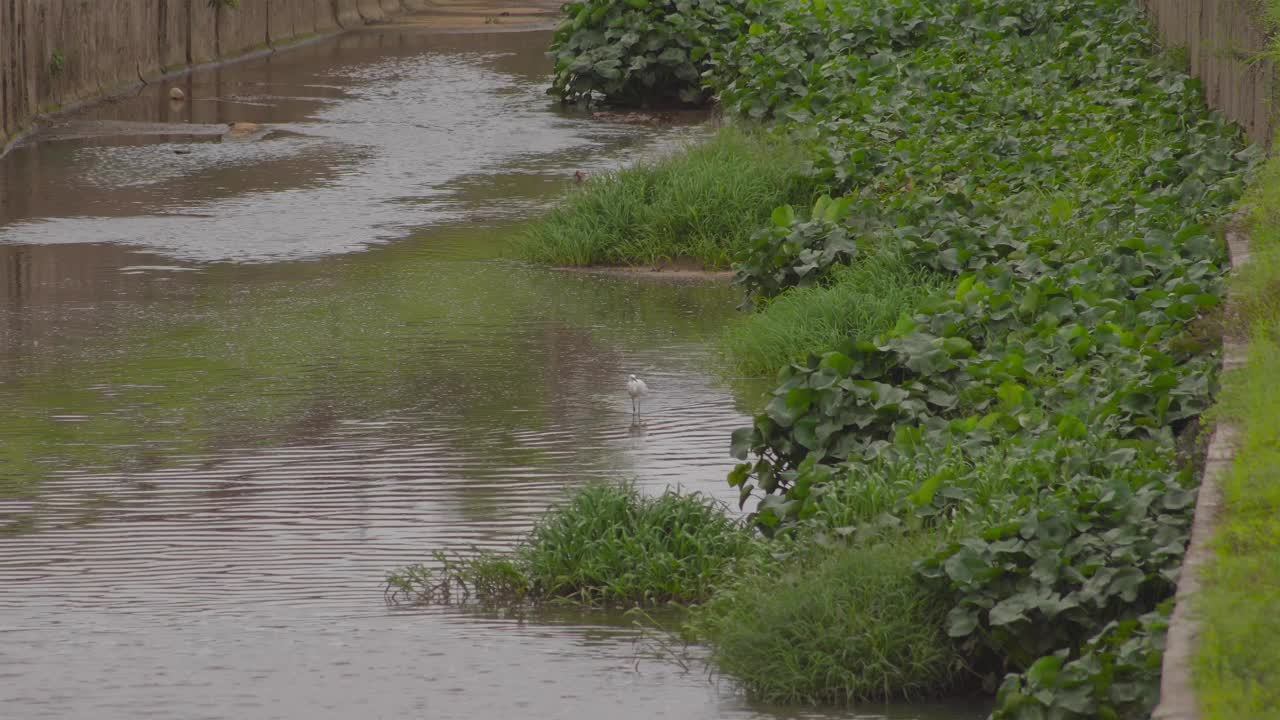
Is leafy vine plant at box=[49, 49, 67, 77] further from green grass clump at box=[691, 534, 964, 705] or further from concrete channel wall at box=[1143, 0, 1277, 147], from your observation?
green grass clump at box=[691, 534, 964, 705]

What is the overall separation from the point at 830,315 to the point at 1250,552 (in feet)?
15.7

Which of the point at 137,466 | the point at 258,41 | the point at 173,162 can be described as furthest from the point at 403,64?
the point at 137,466

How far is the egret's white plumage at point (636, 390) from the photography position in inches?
324

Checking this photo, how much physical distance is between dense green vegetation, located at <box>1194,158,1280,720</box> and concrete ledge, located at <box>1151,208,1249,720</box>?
5 cm

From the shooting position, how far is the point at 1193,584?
4.52 meters

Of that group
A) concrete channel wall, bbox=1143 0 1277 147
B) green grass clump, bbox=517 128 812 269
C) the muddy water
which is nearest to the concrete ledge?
the muddy water

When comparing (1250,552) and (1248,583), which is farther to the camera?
(1250,552)

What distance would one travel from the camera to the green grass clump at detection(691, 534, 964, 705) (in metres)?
5.48

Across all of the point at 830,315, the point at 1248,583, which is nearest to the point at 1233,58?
the point at 830,315

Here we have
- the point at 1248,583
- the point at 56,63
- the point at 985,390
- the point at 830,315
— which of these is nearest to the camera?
the point at 1248,583

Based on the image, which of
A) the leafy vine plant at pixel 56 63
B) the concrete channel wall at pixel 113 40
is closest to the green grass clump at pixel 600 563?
the concrete channel wall at pixel 113 40

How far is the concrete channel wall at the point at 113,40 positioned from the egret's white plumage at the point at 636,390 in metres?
8.83

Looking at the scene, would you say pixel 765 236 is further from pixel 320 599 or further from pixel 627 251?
pixel 320 599

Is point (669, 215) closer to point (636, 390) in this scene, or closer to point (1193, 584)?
point (636, 390)
